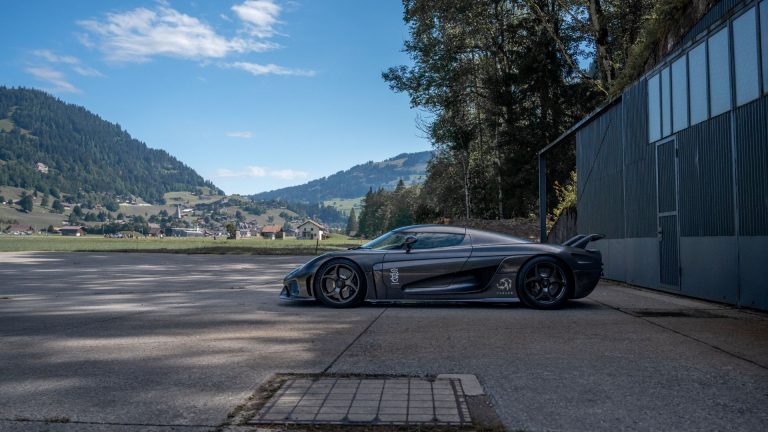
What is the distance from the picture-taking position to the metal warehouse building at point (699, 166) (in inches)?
340

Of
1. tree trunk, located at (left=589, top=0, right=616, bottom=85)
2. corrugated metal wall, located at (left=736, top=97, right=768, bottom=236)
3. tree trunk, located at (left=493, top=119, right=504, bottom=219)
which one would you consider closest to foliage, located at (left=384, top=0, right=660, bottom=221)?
tree trunk, located at (left=493, top=119, right=504, bottom=219)

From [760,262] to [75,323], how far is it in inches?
333

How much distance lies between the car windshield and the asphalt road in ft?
2.87

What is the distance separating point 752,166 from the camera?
342 inches

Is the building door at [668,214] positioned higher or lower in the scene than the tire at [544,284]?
higher

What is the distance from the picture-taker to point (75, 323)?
24.3 ft

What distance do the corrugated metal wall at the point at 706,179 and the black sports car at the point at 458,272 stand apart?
2087mm

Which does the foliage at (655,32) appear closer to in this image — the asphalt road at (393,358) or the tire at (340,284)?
the asphalt road at (393,358)

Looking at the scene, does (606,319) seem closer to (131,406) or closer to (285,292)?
(285,292)

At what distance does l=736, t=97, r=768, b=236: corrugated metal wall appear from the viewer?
8359 millimetres

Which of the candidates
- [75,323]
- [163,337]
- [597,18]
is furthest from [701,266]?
[597,18]

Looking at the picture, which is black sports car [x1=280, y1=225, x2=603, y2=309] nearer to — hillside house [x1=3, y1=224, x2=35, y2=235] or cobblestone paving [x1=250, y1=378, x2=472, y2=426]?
cobblestone paving [x1=250, y1=378, x2=472, y2=426]

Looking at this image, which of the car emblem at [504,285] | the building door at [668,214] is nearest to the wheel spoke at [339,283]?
the car emblem at [504,285]

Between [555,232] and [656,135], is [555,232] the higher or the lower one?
the lower one
